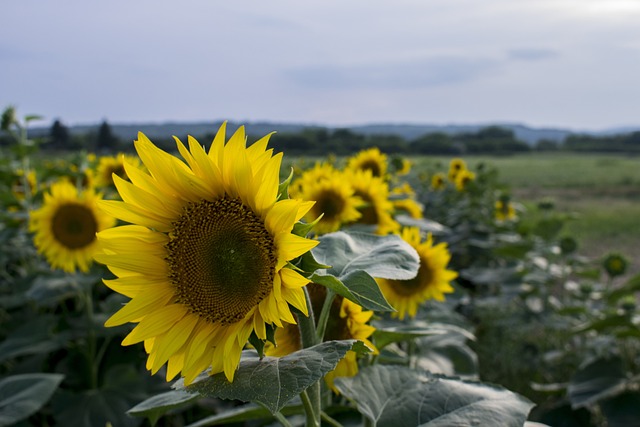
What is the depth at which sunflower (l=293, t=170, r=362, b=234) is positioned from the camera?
2.26m

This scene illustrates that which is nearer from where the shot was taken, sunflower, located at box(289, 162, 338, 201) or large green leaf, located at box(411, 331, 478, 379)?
large green leaf, located at box(411, 331, 478, 379)

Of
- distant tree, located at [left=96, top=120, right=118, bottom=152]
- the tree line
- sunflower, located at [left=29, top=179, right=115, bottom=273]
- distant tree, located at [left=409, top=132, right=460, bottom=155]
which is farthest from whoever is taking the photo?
distant tree, located at [left=409, top=132, right=460, bottom=155]

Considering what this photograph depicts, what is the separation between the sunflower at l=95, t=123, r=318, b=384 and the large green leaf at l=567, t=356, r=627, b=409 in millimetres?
1848

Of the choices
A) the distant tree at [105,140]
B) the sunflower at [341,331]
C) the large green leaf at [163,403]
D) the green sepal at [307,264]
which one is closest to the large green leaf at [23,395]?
the large green leaf at [163,403]

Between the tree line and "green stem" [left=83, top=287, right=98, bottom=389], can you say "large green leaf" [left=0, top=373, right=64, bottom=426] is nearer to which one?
the tree line

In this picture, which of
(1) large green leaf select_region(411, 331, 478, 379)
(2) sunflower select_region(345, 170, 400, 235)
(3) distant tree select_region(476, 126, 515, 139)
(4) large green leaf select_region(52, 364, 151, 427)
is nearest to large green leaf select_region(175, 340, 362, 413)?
(1) large green leaf select_region(411, 331, 478, 379)

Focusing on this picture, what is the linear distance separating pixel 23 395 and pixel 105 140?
4.61 metres

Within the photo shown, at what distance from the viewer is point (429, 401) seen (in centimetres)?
95

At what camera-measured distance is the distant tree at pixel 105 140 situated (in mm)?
5516

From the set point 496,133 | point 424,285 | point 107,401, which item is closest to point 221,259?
point 424,285

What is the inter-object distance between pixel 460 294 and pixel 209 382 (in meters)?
2.06

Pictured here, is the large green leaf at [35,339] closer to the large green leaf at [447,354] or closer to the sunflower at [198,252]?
the large green leaf at [447,354]

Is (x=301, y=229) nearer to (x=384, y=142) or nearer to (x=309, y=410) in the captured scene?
(x=309, y=410)

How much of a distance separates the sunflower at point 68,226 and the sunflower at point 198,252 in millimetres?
2018
